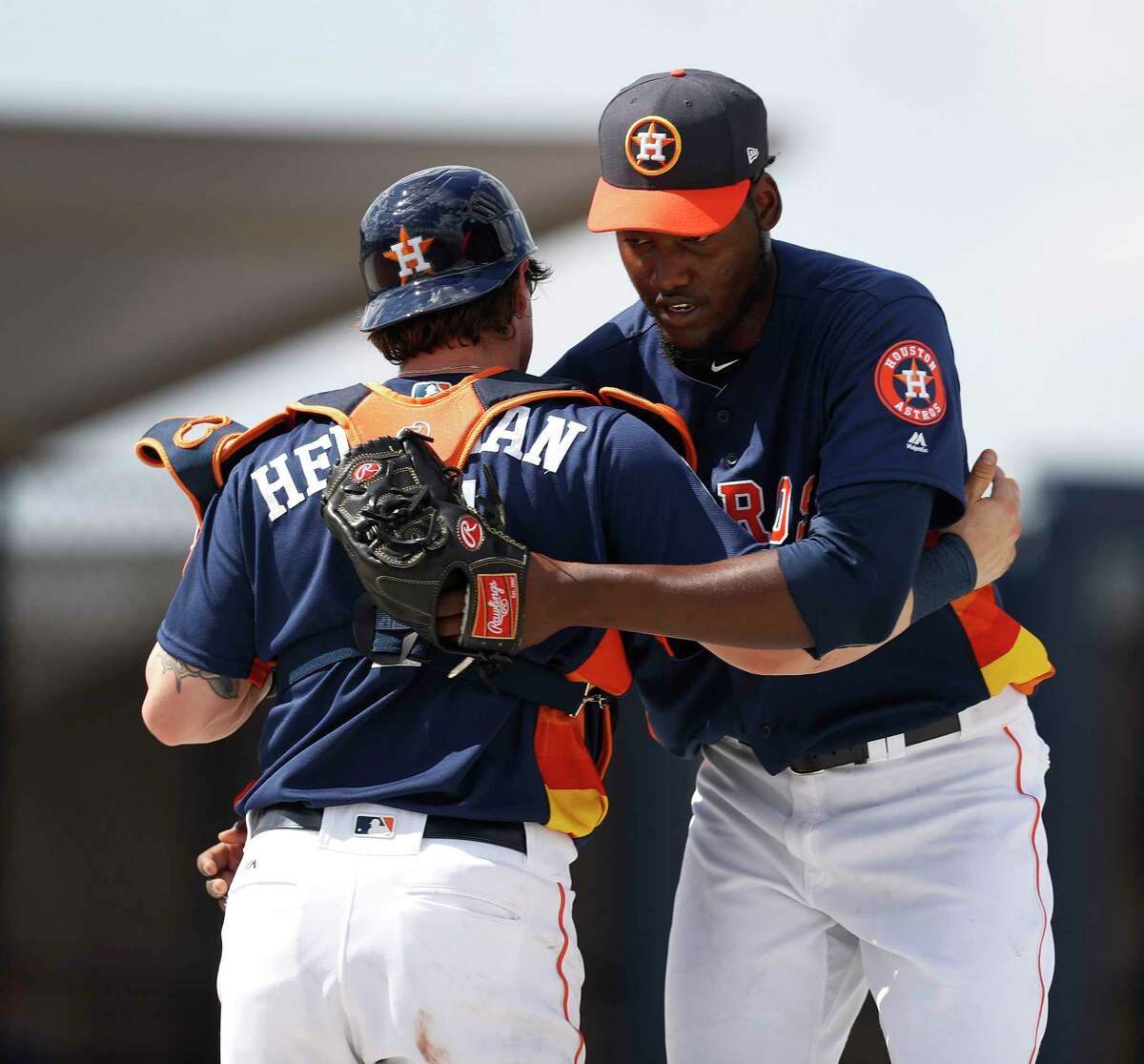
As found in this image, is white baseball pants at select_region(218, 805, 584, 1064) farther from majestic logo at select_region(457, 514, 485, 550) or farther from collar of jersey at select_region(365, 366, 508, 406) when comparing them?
collar of jersey at select_region(365, 366, 508, 406)

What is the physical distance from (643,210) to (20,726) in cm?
408

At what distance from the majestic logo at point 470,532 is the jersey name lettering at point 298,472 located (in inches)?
11.1

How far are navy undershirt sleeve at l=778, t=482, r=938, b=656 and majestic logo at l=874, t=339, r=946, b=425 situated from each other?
0.11m

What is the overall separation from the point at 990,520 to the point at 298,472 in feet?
3.44

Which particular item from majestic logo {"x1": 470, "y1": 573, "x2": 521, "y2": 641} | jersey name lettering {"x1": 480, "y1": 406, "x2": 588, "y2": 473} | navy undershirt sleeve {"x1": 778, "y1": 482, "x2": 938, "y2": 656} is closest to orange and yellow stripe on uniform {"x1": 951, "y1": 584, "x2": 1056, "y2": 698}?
navy undershirt sleeve {"x1": 778, "y1": 482, "x2": 938, "y2": 656}

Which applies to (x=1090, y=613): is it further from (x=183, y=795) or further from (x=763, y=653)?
(x=763, y=653)

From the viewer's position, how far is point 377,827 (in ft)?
6.57

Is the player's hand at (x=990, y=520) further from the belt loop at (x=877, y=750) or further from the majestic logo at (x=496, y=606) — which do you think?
the majestic logo at (x=496, y=606)

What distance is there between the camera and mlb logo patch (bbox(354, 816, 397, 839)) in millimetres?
1993

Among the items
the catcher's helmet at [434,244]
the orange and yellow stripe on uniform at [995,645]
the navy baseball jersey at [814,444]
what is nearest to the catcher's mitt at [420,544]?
the catcher's helmet at [434,244]

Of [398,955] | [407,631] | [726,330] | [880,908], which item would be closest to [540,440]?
[407,631]

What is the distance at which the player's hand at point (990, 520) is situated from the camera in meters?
2.36

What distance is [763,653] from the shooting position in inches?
85.5

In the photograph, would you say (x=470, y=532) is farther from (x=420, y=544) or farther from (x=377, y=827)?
(x=377, y=827)
